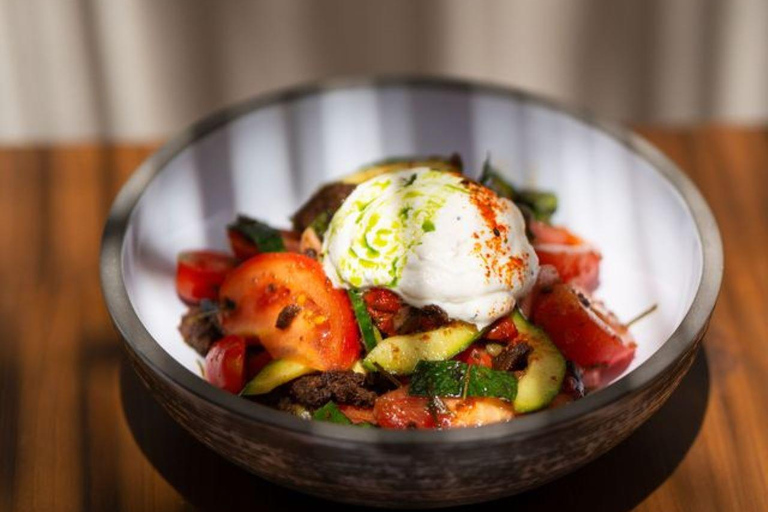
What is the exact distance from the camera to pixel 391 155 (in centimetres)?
237

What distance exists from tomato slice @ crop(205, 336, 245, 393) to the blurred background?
1.75 m

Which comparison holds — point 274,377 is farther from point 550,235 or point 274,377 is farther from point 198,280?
point 550,235

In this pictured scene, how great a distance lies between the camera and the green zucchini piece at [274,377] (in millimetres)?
1751

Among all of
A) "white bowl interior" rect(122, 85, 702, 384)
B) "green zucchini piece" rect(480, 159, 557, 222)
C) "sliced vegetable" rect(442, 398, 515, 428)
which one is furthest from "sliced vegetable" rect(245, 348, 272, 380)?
"green zucchini piece" rect(480, 159, 557, 222)

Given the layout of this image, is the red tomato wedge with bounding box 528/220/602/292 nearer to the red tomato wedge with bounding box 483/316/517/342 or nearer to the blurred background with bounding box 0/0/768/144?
the red tomato wedge with bounding box 483/316/517/342

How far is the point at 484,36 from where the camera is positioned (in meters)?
3.44

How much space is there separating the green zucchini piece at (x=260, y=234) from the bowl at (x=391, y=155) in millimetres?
110

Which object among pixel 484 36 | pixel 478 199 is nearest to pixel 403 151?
pixel 478 199

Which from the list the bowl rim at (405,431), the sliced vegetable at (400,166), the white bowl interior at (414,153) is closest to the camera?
the bowl rim at (405,431)

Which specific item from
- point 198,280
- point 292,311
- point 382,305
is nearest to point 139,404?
point 198,280

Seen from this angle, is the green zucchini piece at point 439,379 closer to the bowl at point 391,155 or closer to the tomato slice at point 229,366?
the bowl at point 391,155

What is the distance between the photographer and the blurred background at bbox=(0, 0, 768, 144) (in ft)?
11.0

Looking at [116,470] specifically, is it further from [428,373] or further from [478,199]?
[478,199]

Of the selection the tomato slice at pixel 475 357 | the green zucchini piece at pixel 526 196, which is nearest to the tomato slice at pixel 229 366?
the tomato slice at pixel 475 357
